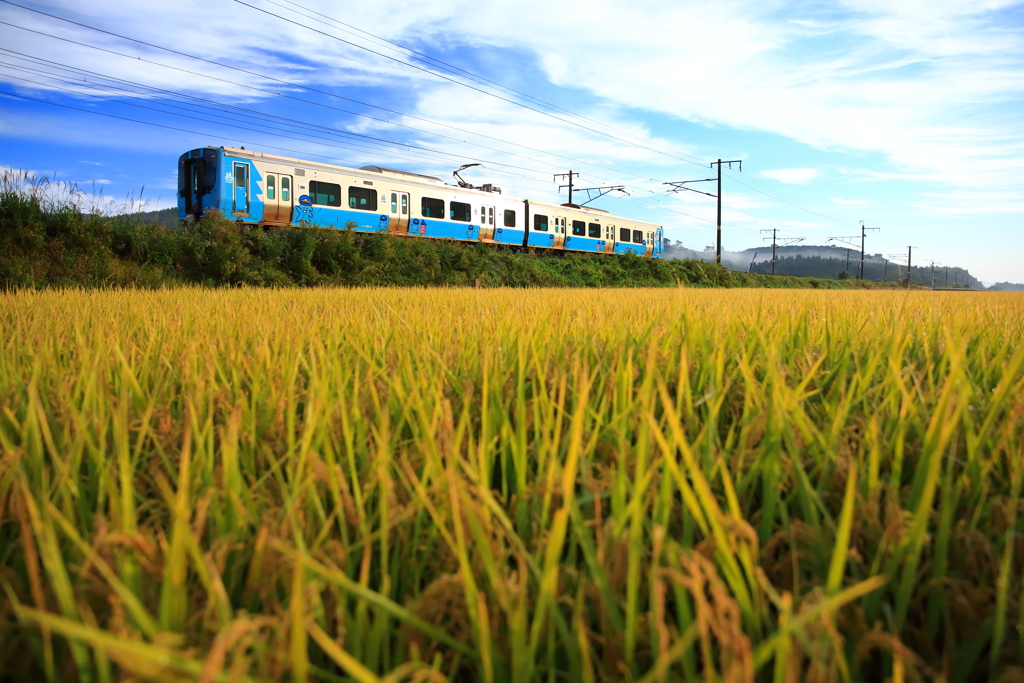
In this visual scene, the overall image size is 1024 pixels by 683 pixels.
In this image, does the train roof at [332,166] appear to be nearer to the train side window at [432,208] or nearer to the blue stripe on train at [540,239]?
the train side window at [432,208]

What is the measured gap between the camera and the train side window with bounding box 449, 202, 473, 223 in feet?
60.9

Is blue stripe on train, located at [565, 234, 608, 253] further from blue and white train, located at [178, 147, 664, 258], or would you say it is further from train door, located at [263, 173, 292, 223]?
train door, located at [263, 173, 292, 223]

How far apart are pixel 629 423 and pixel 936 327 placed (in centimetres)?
203

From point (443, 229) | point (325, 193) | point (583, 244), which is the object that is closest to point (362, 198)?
point (325, 193)

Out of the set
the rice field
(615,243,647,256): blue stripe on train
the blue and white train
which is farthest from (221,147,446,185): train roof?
the rice field

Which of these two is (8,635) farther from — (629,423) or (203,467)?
(629,423)

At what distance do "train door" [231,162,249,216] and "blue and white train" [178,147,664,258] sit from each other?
0.02 metres

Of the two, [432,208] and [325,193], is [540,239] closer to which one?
[432,208]

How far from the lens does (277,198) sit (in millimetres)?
14289

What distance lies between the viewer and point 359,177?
15.8 m

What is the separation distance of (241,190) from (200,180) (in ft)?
3.39

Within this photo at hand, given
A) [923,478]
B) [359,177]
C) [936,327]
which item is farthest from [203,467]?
[359,177]

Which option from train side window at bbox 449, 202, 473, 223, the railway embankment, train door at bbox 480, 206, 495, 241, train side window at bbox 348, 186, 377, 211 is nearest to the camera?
the railway embankment

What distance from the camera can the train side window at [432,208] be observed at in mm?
17541
